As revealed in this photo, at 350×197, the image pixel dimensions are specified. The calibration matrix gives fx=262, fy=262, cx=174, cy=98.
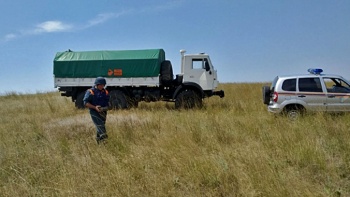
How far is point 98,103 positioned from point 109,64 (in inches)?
320

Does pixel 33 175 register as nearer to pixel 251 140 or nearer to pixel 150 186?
pixel 150 186

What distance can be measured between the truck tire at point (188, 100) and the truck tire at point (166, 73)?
119cm

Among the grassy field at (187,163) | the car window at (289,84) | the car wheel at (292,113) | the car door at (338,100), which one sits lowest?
the grassy field at (187,163)

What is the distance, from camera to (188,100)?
43.6 ft

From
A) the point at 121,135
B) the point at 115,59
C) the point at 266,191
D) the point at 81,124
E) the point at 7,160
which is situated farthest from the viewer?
the point at 115,59

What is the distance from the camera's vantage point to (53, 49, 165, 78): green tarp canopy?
1379cm

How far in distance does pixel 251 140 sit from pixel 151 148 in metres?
2.17

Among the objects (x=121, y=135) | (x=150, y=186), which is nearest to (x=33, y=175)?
(x=150, y=186)

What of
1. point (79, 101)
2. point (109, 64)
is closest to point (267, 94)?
point (109, 64)

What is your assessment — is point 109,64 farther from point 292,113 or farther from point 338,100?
point 338,100

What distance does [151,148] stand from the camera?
530 cm

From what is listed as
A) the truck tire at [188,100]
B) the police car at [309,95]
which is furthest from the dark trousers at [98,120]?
the truck tire at [188,100]

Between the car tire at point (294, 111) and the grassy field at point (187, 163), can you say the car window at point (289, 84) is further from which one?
the grassy field at point (187, 163)

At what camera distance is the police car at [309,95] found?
8.94 m
